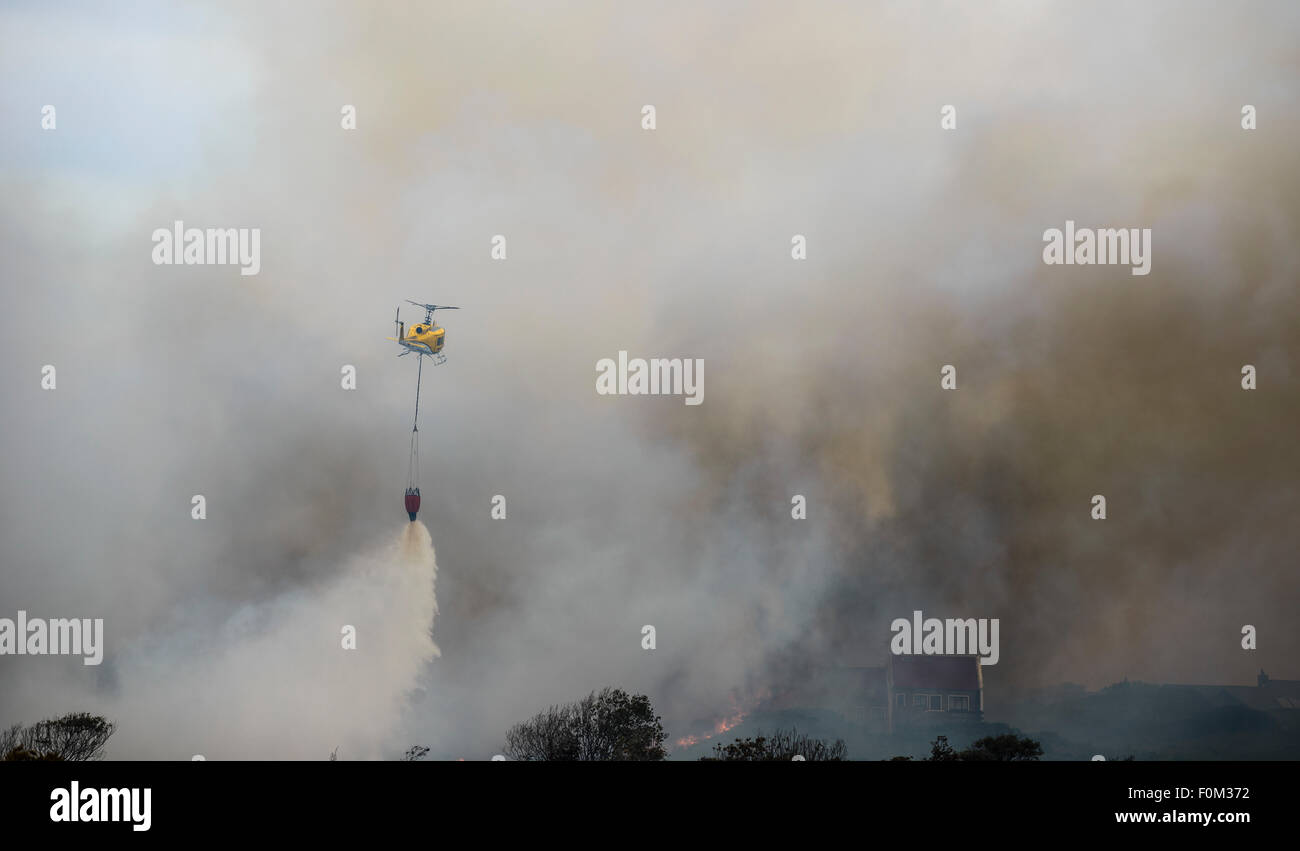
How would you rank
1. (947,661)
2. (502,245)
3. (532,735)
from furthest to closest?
1. (502,245)
2. (947,661)
3. (532,735)

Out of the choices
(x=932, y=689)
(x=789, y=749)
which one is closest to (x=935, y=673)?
(x=932, y=689)

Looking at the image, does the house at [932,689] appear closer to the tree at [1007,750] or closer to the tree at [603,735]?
the tree at [1007,750]

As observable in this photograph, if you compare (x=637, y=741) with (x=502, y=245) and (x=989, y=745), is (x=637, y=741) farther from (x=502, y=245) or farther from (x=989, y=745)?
(x=502, y=245)

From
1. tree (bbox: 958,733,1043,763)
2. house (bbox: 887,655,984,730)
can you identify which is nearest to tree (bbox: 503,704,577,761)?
tree (bbox: 958,733,1043,763)

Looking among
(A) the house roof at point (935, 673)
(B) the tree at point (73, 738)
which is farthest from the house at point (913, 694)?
(B) the tree at point (73, 738)

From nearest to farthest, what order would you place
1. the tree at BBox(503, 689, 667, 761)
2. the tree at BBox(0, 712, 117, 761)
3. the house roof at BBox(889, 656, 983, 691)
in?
the tree at BBox(503, 689, 667, 761), the tree at BBox(0, 712, 117, 761), the house roof at BBox(889, 656, 983, 691)

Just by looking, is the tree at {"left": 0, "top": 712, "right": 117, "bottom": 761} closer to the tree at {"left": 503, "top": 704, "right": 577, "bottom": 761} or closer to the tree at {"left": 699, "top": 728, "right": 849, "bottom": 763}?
the tree at {"left": 503, "top": 704, "right": 577, "bottom": 761}
